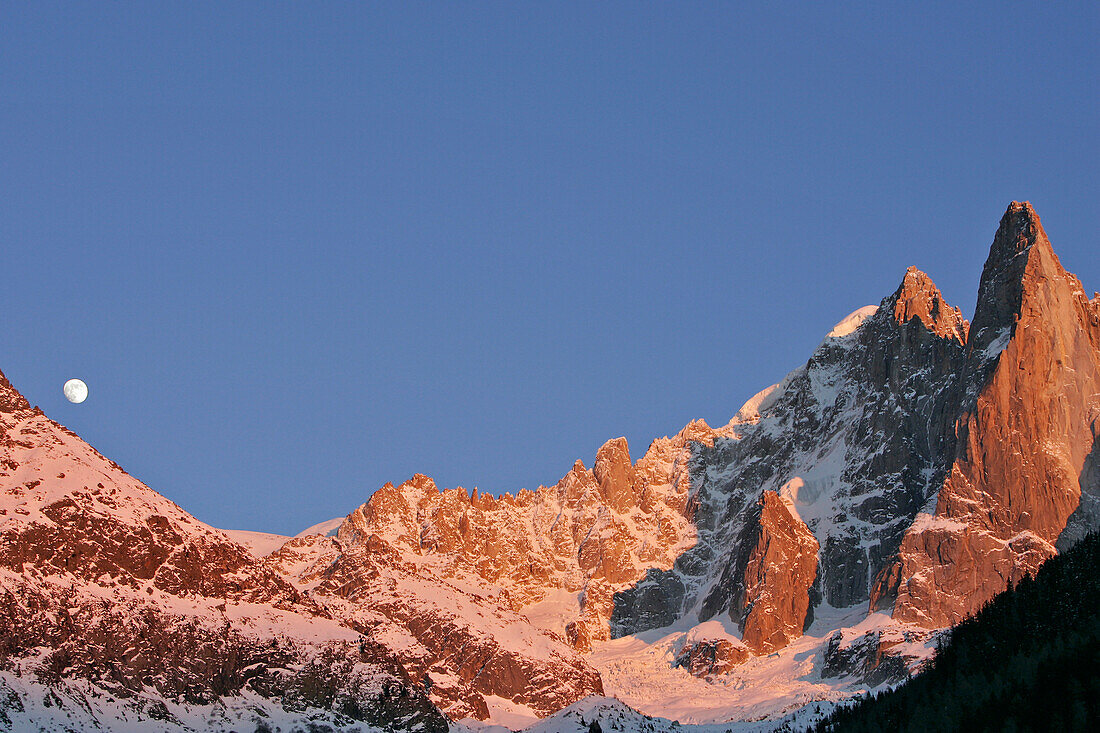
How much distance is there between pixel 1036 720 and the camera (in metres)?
194

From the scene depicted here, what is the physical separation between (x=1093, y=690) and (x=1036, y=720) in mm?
7368

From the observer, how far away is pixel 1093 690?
18962 cm
